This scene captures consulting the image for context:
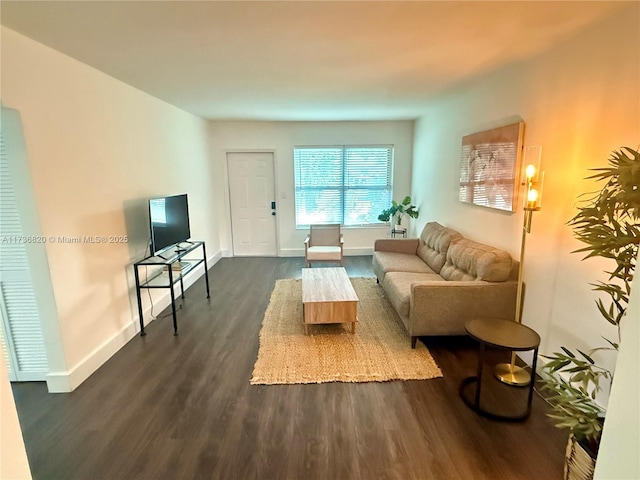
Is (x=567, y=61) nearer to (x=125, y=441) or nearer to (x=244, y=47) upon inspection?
(x=244, y=47)

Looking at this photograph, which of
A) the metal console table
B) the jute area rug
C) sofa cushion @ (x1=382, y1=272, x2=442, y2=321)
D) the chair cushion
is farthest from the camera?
the chair cushion

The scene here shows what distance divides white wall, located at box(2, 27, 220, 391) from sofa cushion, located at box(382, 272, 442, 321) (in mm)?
2571

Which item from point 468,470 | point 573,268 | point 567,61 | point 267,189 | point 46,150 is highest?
point 567,61

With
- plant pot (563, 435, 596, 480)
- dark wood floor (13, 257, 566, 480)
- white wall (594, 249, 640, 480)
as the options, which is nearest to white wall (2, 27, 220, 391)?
dark wood floor (13, 257, 566, 480)

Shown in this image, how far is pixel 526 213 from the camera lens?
2.45 metres

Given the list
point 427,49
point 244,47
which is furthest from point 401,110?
point 244,47

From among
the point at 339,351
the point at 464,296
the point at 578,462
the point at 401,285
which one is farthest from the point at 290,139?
the point at 578,462

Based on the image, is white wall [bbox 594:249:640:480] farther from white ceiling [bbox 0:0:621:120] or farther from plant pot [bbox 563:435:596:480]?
white ceiling [bbox 0:0:621:120]

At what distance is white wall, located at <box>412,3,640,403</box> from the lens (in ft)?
6.19

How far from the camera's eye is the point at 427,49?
2.35m

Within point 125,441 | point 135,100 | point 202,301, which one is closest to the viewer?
point 125,441

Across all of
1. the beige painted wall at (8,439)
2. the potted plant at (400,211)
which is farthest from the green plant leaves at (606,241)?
the potted plant at (400,211)

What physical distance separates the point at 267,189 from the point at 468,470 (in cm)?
509

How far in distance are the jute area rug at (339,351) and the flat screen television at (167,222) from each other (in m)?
1.31
